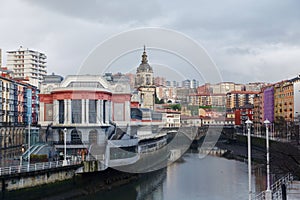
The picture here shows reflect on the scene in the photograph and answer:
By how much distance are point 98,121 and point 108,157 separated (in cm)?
542

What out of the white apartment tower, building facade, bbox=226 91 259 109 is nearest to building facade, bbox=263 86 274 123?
building facade, bbox=226 91 259 109

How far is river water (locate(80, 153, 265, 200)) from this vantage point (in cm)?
2045

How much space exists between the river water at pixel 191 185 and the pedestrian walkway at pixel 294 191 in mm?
5145

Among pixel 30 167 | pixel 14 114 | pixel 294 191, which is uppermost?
pixel 14 114

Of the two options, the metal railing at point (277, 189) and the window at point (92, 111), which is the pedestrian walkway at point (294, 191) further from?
the window at point (92, 111)

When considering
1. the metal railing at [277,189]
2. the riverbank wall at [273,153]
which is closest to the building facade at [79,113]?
the riverbank wall at [273,153]

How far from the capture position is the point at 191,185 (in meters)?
24.2

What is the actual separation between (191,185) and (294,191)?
10772mm

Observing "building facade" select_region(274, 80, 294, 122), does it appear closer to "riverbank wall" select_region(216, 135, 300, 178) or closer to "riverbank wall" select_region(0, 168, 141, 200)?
"riverbank wall" select_region(216, 135, 300, 178)

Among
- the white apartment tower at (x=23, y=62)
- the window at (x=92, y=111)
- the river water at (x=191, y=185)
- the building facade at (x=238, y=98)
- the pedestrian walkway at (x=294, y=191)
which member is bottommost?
the river water at (x=191, y=185)

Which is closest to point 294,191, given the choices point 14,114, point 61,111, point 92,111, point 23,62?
point 92,111

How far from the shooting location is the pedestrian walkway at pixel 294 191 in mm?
12842

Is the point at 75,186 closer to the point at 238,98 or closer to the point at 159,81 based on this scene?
the point at 159,81

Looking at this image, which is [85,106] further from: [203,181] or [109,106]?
[203,181]
